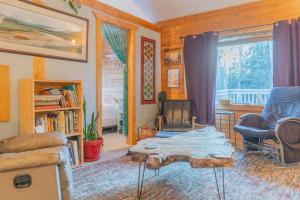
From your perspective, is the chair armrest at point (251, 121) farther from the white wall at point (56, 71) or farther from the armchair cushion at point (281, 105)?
the white wall at point (56, 71)

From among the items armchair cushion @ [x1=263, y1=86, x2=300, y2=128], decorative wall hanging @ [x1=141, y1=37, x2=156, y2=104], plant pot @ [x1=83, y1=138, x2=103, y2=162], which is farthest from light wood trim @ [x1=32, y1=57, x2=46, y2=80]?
armchair cushion @ [x1=263, y1=86, x2=300, y2=128]

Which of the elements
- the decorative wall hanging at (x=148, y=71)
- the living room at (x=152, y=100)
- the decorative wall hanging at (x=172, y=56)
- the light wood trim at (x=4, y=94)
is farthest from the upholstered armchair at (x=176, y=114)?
the light wood trim at (x=4, y=94)

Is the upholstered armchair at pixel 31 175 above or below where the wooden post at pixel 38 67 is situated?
below

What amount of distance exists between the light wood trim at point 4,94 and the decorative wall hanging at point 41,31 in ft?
0.79

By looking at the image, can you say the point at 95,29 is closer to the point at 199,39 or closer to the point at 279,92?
the point at 199,39

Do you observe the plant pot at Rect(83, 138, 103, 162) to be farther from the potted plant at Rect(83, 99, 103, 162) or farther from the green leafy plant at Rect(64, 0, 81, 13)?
the green leafy plant at Rect(64, 0, 81, 13)

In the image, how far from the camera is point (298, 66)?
140 inches

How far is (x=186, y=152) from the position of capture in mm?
2098

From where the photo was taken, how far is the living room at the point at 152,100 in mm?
2154

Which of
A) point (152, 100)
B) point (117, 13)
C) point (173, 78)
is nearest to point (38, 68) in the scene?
point (117, 13)

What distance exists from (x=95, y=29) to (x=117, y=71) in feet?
7.89

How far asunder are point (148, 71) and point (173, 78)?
535mm

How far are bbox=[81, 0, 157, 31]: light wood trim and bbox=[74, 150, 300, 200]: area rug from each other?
2334 mm

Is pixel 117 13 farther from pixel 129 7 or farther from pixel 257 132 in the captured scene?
pixel 257 132
